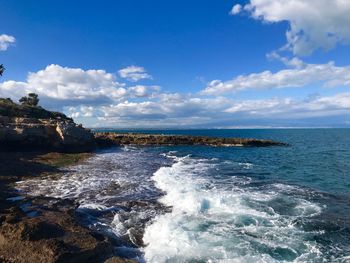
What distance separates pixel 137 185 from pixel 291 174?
16.4 metres

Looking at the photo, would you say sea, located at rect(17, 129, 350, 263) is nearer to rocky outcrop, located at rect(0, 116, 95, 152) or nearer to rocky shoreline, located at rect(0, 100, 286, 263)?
rocky shoreline, located at rect(0, 100, 286, 263)

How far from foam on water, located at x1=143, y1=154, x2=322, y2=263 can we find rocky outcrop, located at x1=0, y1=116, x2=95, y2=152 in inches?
1051

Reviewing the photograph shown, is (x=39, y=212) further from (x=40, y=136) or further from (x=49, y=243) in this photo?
(x=40, y=136)

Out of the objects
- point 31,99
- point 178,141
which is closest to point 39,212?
point 178,141

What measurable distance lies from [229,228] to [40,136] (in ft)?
116

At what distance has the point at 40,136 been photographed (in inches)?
1679

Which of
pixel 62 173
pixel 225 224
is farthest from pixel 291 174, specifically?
pixel 62 173

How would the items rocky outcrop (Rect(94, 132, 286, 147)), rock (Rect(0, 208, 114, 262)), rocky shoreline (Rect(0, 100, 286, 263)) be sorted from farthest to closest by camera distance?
rocky outcrop (Rect(94, 132, 286, 147))
rocky shoreline (Rect(0, 100, 286, 263))
rock (Rect(0, 208, 114, 262))

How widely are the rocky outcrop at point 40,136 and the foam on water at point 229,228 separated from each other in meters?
26.7

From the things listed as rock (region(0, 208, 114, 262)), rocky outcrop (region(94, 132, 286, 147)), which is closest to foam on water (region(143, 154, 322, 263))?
rock (region(0, 208, 114, 262))

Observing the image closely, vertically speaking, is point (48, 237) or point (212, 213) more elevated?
point (48, 237)

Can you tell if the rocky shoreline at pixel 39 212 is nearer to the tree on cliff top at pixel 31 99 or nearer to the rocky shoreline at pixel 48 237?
the rocky shoreline at pixel 48 237

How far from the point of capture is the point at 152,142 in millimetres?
74062

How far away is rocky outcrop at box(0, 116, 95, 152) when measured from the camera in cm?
3997
